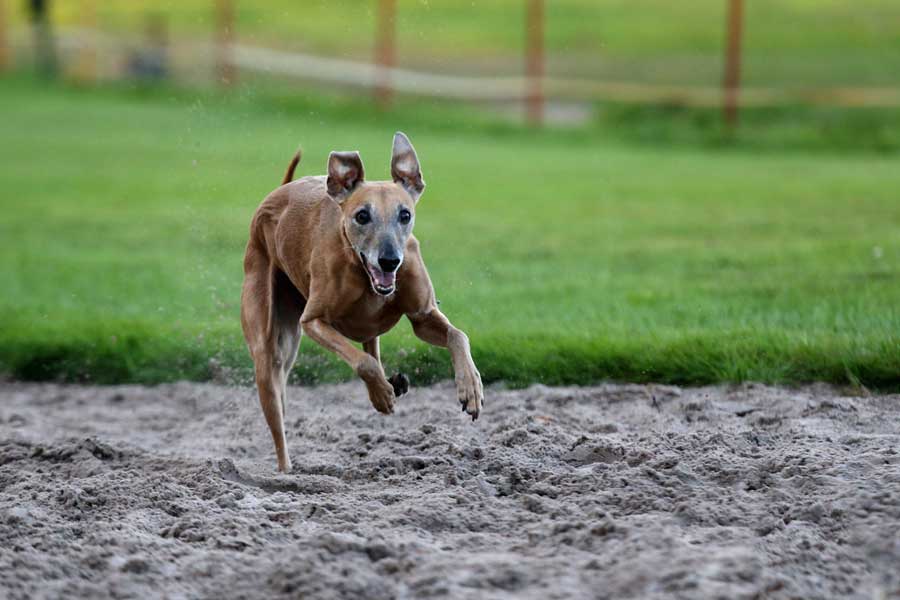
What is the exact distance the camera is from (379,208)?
194 inches

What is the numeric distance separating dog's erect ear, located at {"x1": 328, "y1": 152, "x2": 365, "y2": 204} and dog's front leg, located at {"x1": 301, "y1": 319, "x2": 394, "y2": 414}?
22.2 inches

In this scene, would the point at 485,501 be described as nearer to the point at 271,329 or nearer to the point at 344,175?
the point at 344,175

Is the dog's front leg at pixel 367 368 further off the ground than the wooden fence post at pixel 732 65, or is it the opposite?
the wooden fence post at pixel 732 65

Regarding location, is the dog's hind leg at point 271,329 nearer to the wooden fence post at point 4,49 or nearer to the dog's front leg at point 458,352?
the dog's front leg at point 458,352

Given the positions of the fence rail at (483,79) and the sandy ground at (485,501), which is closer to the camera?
the sandy ground at (485,501)

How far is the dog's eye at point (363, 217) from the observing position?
491cm

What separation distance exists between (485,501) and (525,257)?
5624 millimetres

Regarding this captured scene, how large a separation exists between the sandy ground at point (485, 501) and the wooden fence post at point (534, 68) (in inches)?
606

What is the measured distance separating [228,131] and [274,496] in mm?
17326

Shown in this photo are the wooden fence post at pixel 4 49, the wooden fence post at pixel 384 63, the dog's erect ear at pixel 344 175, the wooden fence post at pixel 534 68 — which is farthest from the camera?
the wooden fence post at pixel 4 49

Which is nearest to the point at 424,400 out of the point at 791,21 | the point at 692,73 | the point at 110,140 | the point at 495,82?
the point at 110,140

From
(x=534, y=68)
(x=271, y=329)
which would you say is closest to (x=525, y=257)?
(x=271, y=329)

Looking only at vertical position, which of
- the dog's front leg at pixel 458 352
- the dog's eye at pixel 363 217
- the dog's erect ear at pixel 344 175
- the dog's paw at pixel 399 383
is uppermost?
the dog's erect ear at pixel 344 175

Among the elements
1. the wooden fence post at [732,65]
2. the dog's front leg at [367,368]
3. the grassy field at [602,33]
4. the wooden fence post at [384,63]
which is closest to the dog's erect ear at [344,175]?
the dog's front leg at [367,368]
